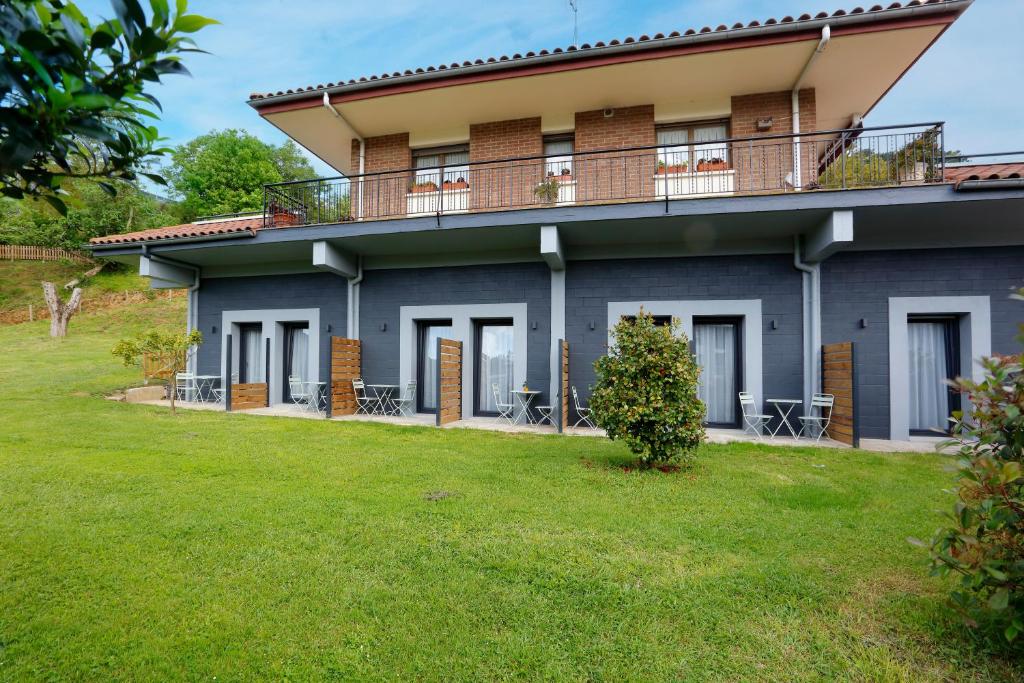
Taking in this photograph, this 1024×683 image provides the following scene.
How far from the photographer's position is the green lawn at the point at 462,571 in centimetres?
222

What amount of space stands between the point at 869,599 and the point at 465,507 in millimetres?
2841

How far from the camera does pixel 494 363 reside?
10547 mm

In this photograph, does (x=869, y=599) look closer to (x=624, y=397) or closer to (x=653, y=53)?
(x=624, y=397)

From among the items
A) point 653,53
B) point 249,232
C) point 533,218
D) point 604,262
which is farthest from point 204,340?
point 653,53

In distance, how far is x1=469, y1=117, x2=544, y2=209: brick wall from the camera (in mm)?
10062

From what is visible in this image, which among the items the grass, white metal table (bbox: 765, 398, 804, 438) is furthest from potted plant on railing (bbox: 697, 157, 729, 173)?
the grass

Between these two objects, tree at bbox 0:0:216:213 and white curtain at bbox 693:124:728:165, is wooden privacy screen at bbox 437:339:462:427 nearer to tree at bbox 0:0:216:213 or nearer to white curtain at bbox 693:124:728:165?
white curtain at bbox 693:124:728:165

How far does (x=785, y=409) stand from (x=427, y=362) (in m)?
7.22

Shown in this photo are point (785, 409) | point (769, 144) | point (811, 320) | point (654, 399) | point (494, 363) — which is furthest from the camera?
point (494, 363)

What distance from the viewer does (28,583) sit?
110 inches

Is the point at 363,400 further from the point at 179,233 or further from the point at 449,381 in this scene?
the point at 179,233

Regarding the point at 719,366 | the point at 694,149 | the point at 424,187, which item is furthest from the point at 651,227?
the point at 424,187

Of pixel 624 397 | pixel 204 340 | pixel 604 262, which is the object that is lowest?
pixel 624 397

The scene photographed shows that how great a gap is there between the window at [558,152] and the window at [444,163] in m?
1.74
